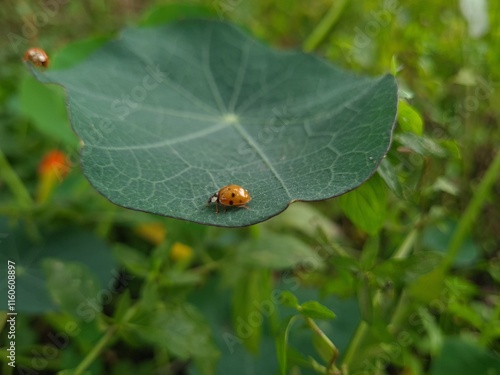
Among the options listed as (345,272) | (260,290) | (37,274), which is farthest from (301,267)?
(37,274)

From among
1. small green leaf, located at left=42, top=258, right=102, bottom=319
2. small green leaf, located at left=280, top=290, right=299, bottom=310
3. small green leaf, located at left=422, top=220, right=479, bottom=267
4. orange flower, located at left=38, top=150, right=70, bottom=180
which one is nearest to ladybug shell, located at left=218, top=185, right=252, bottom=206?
small green leaf, located at left=280, top=290, right=299, bottom=310

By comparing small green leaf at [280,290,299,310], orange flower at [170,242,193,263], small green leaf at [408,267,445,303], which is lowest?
orange flower at [170,242,193,263]

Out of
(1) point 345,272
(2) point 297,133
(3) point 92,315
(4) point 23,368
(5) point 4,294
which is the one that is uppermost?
(2) point 297,133

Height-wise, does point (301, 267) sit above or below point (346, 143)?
below

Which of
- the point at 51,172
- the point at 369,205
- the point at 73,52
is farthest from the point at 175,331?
the point at 73,52

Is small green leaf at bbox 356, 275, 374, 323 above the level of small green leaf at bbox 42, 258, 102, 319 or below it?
above

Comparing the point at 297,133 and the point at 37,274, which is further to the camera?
the point at 37,274

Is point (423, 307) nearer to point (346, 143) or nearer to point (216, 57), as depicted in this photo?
point (346, 143)

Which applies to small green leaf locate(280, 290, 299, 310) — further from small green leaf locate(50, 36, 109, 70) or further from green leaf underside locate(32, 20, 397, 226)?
small green leaf locate(50, 36, 109, 70)
